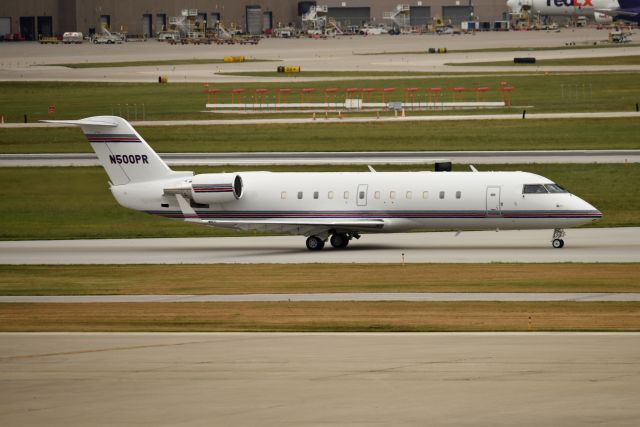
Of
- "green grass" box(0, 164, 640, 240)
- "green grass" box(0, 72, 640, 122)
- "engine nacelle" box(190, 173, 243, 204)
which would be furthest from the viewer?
"green grass" box(0, 72, 640, 122)

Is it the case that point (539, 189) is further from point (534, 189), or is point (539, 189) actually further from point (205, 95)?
point (205, 95)

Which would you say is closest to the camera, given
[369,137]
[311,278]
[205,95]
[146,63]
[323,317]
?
[323,317]

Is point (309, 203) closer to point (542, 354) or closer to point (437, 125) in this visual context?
point (542, 354)

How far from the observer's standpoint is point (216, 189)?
49.0 meters

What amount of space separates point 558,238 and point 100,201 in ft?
80.1

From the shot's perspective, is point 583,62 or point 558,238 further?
point 583,62

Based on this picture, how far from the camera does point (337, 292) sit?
37406 mm

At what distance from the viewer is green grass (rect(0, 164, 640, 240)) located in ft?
178

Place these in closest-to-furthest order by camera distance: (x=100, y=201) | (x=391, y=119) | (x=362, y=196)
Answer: (x=362, y=196) < (x=100, y=201) < (x=391, y=119)

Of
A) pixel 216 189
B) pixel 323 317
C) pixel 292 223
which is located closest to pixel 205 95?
pixel 216 189

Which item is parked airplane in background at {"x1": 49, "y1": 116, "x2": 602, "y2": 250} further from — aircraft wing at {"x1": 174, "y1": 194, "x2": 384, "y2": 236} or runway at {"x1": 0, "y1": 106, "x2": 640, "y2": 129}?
runway at {"x1": 0, "y1": 106, "x2": 640, "y2": 129}

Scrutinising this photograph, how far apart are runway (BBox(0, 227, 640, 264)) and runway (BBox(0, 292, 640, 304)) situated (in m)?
7.34

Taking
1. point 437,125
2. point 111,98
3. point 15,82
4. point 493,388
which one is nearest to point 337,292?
point 493,388

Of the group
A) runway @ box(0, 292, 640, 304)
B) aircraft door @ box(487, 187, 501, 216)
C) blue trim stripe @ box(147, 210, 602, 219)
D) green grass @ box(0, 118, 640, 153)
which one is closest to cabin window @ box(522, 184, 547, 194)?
blue trim stripe @ box(147, 210, 602, 219)
